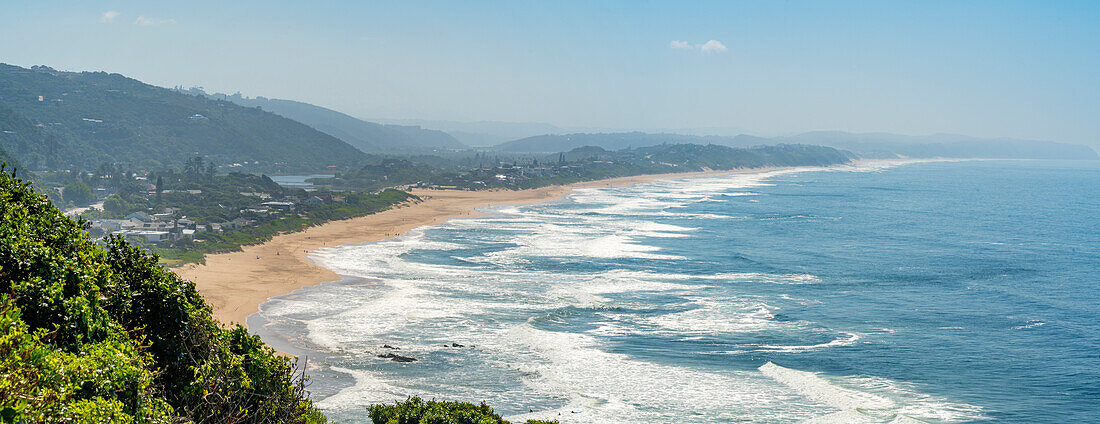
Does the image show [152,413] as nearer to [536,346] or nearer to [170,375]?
[170,375]

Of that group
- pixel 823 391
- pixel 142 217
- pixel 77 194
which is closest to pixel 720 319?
pixel 823 391

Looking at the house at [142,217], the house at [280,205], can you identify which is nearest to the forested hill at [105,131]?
the house at [142,217]

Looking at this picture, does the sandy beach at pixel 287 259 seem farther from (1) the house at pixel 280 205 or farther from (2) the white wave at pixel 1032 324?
(2) the white wave at pixel 1032 324

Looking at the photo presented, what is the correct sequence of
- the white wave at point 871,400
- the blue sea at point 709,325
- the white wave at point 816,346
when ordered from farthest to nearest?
the white wave at point 816,346 → the blue sea at point 709,325 → the white wave at point 871,400

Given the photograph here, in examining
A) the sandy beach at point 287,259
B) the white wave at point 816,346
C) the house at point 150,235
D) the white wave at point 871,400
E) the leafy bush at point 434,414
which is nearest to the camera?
the leafy bush at point 434,414

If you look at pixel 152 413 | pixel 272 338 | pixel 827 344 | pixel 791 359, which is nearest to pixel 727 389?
pixel 791 359
